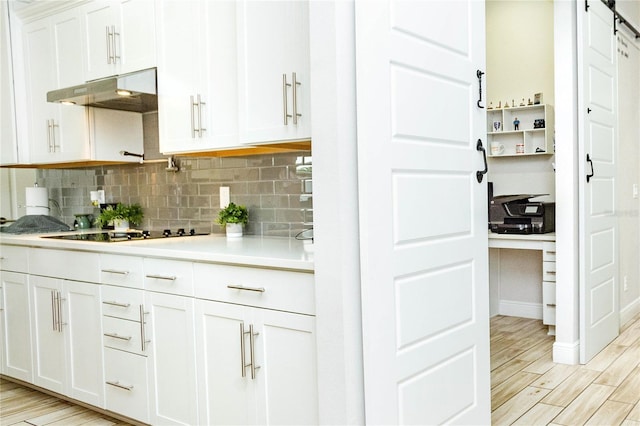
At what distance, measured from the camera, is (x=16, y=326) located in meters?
3.47

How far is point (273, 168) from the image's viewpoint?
10.3 feet

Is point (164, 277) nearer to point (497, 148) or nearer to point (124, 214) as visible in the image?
point (124, 214)

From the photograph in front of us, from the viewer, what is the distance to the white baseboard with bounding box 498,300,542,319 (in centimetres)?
487

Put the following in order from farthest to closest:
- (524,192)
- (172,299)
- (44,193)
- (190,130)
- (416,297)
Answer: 1. (524,192)
2. (44,193)
3. (190,130)
4. (172,299)
5. (416,297)

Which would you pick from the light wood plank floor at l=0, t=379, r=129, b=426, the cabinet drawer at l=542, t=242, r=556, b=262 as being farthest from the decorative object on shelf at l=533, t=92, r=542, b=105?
the light wood plank floor at l=0, t=379, r=129, b=426

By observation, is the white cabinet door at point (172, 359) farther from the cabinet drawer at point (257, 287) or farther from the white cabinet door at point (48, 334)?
the white cabinet door at point (48, 334)

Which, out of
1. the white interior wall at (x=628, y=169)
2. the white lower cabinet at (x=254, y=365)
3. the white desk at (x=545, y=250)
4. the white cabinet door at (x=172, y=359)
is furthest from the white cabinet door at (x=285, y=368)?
the white interior wall at (x=628, y=169)

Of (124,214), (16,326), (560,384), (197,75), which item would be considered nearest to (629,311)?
(560,384)

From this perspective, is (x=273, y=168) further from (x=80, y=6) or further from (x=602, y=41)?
(x=602, y=41)

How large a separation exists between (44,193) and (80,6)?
5.12ft

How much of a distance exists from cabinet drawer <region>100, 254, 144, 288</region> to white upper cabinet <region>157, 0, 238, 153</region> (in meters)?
0.66

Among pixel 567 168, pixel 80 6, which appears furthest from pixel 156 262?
pixel 567 168

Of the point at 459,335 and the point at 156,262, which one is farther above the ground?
the point at 156,262

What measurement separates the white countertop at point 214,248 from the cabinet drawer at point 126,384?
20.9 inches
